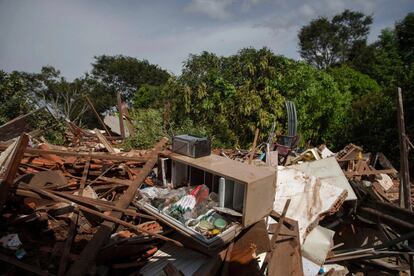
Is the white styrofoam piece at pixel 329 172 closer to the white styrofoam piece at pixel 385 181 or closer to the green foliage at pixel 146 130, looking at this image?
the white styrofoam piece at pixel 385 181

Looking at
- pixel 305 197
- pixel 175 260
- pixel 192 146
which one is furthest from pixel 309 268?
pixel 192 146

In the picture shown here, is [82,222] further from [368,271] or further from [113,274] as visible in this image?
[368,271]

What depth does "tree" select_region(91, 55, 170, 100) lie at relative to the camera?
30.4 m

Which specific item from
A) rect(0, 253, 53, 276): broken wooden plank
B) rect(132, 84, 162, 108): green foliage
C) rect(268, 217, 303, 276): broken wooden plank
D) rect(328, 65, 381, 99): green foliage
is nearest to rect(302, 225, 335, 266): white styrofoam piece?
rect(268, 217, 303, 276): broken wooden plank

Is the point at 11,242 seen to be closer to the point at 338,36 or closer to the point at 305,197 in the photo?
the point at 305,197

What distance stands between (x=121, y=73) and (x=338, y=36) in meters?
25.1

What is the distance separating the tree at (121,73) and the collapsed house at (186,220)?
26.6 m

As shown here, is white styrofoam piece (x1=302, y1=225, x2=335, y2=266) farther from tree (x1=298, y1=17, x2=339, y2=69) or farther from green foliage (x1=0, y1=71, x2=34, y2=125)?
tree (x1=298, y1=17, x2=339, y2=69)

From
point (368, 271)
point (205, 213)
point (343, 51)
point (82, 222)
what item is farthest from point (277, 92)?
point (343, 51)

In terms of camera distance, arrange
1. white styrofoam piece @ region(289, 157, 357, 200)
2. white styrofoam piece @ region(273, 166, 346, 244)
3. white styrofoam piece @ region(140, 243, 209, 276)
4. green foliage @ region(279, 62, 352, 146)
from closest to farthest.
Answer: white styrofoam piece @ region(140, 243, 209, 276) < white styrofoam piece @ region(273, 166, 346, 244) < white styrofoam piece @ region(289, 157, 357, 200) < green foliage @ region(279, 62, 352, 146)

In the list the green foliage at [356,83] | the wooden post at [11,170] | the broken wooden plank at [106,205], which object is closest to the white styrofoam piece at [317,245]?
the broken wooden plank at [106,205]

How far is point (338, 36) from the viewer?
31.0 meters

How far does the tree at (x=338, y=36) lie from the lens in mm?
30500

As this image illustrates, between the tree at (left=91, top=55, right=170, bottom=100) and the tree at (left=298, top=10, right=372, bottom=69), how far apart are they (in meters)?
17.9
